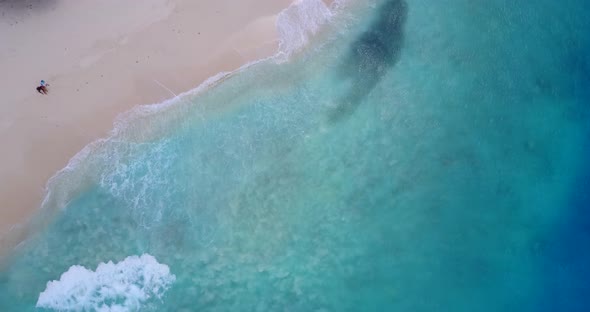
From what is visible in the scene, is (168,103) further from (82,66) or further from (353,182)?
(353,182)

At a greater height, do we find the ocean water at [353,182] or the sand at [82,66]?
the sand at [82,66]

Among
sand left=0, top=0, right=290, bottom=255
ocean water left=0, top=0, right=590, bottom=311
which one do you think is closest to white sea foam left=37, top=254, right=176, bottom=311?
ocean water left=0, top=0, right=590, bottom=311

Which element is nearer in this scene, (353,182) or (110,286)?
(110,286)

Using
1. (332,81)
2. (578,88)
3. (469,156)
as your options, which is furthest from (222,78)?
(578,88)

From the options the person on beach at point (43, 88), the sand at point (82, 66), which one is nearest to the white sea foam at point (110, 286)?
the sand at point (82, 66)

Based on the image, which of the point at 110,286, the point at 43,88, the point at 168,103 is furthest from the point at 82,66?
the point at 110,286

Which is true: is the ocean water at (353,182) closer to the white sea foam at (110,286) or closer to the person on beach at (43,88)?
the white sea foam at (110,286)

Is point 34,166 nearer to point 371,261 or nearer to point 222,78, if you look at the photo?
point 222,78
